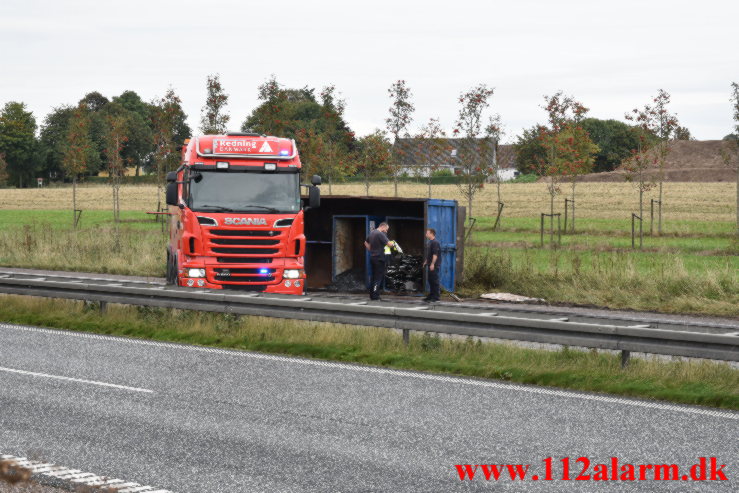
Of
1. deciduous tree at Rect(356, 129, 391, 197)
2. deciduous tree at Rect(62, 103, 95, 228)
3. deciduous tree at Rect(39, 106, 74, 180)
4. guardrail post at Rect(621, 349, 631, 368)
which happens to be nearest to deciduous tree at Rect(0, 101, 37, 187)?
deciduous tree at Rect(39, 106, 74, 180)

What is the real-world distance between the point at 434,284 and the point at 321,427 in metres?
11.0

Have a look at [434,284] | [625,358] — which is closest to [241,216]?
[434,284]

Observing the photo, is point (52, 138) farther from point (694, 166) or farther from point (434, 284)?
point (434, 284)

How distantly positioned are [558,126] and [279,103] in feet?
44.2

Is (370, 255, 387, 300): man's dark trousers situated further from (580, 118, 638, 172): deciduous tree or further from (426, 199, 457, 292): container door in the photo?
(580, 118, 638, 172): deciduous tree

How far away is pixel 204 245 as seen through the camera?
16.7 meters

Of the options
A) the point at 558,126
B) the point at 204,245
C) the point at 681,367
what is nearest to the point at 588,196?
the point at 558,126

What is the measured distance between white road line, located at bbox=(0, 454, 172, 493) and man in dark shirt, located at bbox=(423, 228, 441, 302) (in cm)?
1228

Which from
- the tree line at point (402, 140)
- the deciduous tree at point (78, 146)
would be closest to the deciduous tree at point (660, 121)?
the tree line at point (402, 140)

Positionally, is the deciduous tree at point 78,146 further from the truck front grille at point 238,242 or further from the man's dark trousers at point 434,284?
the truck front grille at point 238,242

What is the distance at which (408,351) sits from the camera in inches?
467

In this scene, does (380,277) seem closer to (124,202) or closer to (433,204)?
(433,204)

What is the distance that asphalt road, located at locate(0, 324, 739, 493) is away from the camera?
6.47m

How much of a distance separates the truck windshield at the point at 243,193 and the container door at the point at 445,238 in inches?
167
